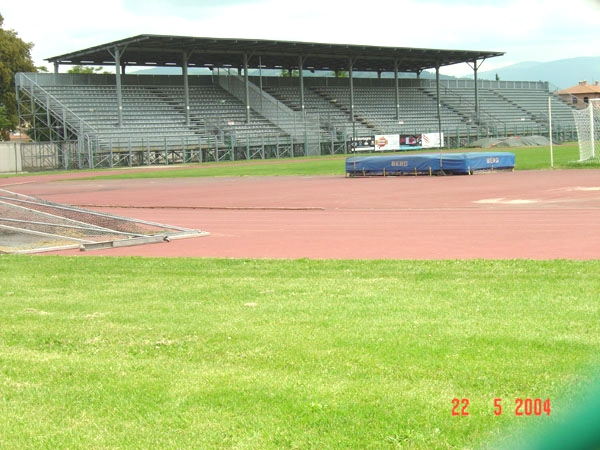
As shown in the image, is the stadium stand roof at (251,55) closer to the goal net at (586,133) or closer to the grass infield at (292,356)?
the goal net at (586,133)

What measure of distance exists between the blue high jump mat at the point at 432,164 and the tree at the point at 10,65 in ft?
145

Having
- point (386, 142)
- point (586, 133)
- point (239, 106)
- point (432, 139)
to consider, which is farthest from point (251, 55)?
point (586, 133)

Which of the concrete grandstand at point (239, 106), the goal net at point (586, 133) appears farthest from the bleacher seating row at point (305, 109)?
the goal net at point (586, 133)

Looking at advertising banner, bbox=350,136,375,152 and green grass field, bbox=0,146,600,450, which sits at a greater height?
advertising banner, bbox=350,136,375,152

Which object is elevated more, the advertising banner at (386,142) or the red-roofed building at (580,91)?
the advertising banner at (386,142)

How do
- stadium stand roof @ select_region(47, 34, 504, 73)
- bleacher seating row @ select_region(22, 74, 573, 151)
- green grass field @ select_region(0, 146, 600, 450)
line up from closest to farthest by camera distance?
1. green grass field @ select_region(0, 146, 600, 450)
2. stadium stand roof @ select_region(47, 34, 504, 73)
3. bleacher seating row @ select_region(22, 74, 573, 151)

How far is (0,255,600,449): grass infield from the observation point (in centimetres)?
411

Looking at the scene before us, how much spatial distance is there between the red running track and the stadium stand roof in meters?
26.3

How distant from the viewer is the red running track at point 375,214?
12953 mm

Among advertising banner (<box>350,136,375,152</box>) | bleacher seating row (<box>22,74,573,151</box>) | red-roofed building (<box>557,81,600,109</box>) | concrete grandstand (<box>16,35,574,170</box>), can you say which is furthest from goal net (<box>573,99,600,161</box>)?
advertising banner (<box>350,136,375,152</box>)

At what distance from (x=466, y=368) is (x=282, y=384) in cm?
118

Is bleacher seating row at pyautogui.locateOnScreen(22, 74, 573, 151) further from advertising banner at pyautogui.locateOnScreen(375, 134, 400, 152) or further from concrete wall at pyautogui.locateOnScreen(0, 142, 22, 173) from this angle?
concrete wall at pyautogui.locateOnScreen(0, 142, 22, 173)

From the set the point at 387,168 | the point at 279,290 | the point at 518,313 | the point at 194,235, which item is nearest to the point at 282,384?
the point at 518,313

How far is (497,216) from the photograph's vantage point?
1750cm
